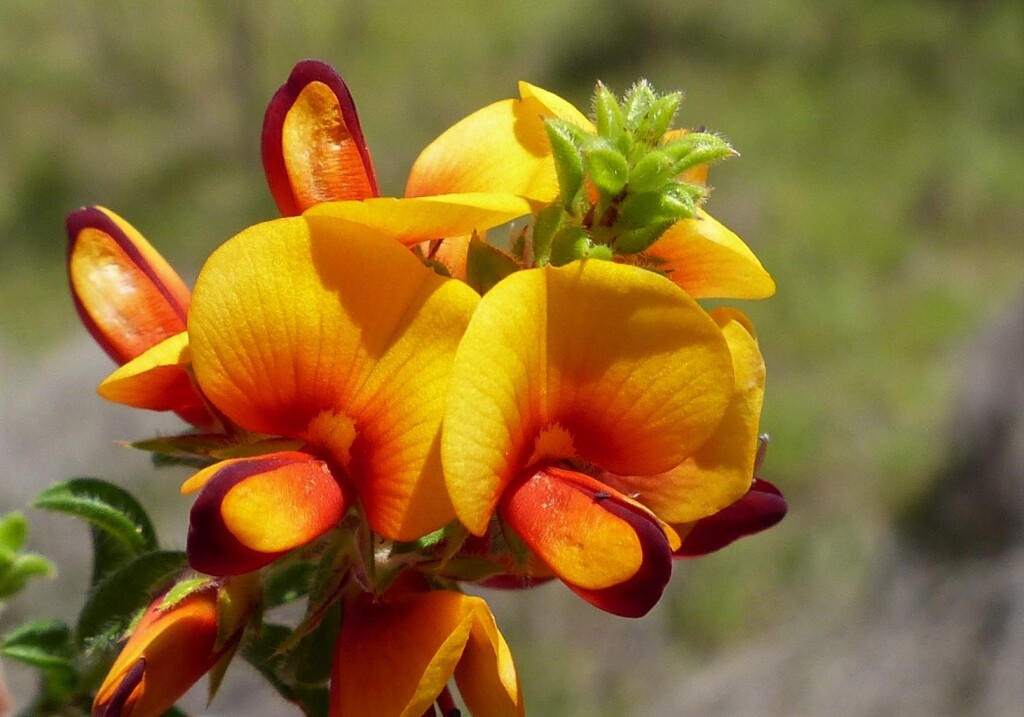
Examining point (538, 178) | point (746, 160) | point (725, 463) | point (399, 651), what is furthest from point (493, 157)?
point (746, 160)

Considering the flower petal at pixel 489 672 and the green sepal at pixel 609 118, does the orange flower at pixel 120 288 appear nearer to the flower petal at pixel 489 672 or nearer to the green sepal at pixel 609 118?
the flower petal at pixel 489 672

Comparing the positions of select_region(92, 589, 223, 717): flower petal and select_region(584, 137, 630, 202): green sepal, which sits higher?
select_region(584, 137, 630, 202): green sepal

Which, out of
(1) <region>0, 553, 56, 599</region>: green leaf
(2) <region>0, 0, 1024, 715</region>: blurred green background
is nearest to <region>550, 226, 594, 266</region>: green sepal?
(1) <region>0, 553, 56, 599</region>: green leaf

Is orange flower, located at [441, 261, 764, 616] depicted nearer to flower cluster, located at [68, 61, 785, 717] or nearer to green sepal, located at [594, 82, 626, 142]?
flower cluster, located at [68, 61, 785, 717]

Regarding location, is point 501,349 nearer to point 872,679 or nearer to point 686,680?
point 872,679

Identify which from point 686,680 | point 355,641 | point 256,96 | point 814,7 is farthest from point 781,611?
point 814,7
